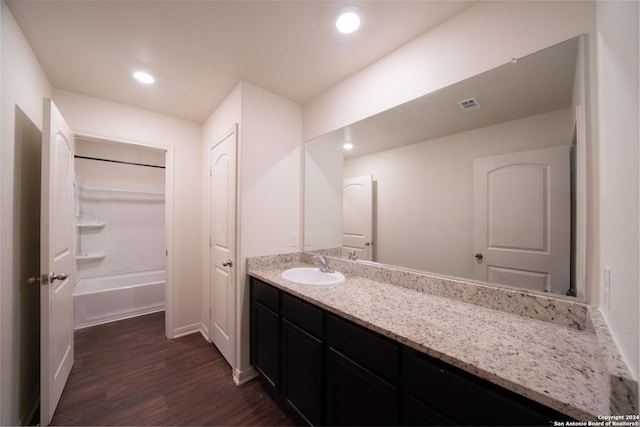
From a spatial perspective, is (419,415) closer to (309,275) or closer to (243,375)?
(309,275)

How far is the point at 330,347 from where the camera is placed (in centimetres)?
118

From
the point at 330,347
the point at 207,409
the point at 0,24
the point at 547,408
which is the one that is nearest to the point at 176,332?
the point at 207,409

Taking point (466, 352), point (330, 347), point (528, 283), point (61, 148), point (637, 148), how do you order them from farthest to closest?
1. point (61, 148)
2. point (330, 347)
3. point (528, 283)
4. point (466, 352)
5. point (637, 148)

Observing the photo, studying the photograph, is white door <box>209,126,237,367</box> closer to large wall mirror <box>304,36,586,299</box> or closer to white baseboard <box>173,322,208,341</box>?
white baseboard <box>173,322,208,341</box>

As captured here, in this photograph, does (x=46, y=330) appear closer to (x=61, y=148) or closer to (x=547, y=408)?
(x=61, y=148)

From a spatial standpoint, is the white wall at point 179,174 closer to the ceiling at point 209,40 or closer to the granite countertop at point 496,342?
the ceiling at point 209,40

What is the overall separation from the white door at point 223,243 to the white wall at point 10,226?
1167 millimetres

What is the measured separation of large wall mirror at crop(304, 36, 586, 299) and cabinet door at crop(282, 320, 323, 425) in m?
0.74

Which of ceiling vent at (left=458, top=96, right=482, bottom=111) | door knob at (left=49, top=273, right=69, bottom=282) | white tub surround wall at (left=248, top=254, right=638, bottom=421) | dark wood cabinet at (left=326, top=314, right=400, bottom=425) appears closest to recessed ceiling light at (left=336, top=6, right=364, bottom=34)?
ceiling vent at (left=458, top=96, right=482, bottom=111)

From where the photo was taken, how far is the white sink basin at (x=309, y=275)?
5.72 ft

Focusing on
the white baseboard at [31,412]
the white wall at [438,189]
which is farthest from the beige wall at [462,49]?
the white baseboard at [31,412]

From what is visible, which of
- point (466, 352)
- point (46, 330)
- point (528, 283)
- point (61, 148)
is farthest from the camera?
point (61, 148)

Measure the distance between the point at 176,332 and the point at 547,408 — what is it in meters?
2.99

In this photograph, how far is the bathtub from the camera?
105 inches
